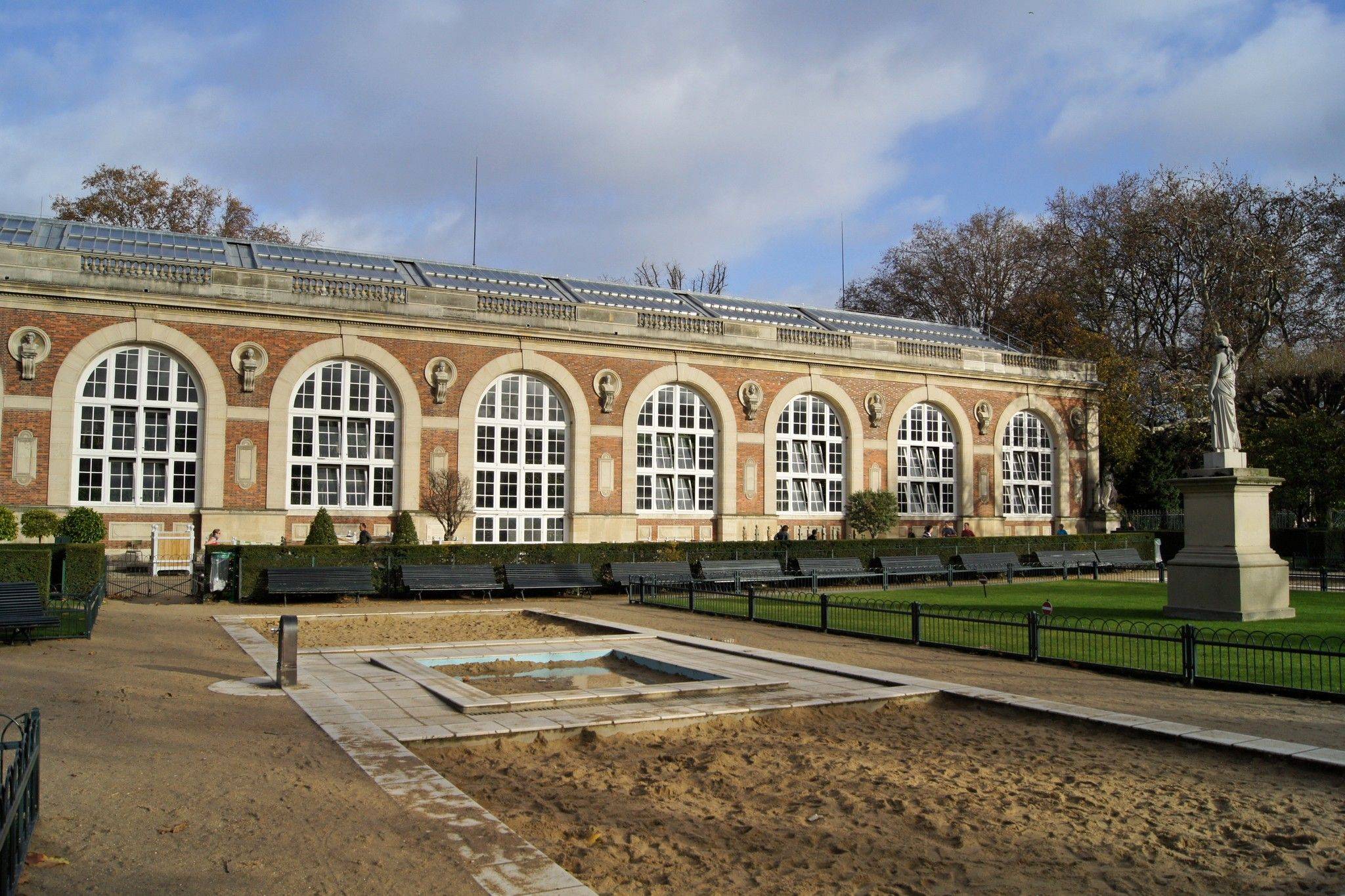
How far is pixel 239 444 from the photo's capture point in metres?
30.5

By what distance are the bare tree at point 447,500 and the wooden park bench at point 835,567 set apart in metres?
10.3

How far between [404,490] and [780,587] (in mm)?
11905

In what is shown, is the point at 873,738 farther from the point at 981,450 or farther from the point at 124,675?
the point at 981,450

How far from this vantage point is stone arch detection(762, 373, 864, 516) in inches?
1521

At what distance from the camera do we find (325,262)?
3612 centimetres

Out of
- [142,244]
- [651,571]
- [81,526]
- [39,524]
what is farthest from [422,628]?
[142,244]

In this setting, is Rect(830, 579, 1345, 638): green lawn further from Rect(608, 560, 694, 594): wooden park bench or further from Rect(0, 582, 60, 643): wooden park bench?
Rect(0, 582, 60, 643): wooden park bench

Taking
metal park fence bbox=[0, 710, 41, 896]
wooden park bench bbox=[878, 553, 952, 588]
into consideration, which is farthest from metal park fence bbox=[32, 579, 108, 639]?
wooden park bench bbox=[878, 553, 952, 588]

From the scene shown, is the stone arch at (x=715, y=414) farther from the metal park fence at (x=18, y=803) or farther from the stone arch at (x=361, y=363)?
the metal park fence at (x=18, y=803)

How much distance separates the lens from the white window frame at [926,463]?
138 feet

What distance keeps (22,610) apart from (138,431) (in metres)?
16.0

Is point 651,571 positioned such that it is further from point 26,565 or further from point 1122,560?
point 1122,560

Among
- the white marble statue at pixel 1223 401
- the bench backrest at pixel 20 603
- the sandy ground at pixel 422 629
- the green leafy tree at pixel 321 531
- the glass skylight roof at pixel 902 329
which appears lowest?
the sandy ground at pixel 422 629

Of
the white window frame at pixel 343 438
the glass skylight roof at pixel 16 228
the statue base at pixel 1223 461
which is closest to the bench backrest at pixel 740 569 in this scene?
the white window frame at pixel 343 438
